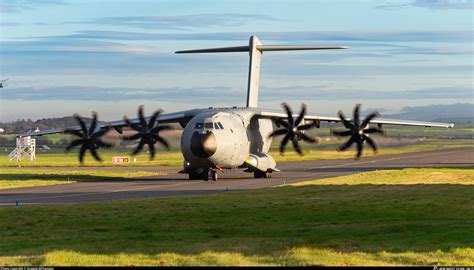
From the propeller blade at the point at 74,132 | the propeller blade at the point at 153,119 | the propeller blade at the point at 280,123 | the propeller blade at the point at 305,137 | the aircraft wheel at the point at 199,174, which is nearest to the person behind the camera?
the aircraft wheel at the point at 199,174

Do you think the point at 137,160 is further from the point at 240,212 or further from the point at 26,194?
the point at 240,212

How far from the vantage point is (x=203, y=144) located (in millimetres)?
52688

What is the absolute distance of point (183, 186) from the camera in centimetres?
5191

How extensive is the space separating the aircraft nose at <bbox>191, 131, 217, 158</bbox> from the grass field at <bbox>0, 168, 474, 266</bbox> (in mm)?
9135

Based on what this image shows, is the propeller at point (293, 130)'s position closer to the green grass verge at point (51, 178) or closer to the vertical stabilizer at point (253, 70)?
the vertical stabilizer at point (253, 70)

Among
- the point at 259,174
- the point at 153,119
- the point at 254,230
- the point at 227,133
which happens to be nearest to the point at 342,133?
the point at 259,174

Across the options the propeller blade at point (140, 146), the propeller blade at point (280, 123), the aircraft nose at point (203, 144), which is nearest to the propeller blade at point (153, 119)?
the propeller blade at point (140, 146)

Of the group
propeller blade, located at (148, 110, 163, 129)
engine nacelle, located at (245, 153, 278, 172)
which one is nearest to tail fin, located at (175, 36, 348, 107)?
engine nacelle, located at (245, 153, 278, 172)

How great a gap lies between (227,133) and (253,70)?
13406 mm

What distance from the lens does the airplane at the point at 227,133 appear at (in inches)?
2126

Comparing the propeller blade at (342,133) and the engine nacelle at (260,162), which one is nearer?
the propeller blade at (342,133)

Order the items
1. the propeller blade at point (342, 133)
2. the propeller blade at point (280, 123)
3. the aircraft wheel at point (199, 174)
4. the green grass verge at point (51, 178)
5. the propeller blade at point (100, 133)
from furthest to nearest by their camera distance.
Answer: the propeller blade at point (280, 123) < the propeller blade at point (100, 133) < the aircraft wheel at point (199, 174) < the propeller blade at point (342, 133) < the green grass verge at point (51, 178)

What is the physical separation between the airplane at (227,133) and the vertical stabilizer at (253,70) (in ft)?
8.66

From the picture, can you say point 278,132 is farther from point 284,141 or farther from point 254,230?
point 254,230
